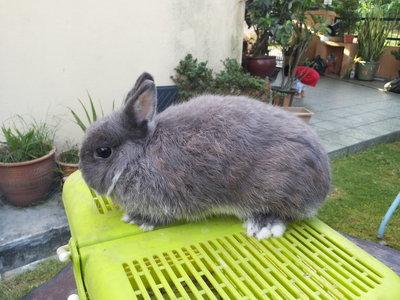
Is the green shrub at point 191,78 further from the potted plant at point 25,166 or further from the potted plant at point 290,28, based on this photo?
the potted plant at point 25,166

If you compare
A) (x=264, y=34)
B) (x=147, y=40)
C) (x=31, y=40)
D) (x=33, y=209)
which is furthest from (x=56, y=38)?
(x=264, y=34)

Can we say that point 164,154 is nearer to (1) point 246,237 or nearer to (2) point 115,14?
(1) point 246,237

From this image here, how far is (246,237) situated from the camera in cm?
143

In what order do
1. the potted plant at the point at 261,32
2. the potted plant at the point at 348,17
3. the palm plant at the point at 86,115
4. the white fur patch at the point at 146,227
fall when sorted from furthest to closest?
the potted plant at the point at 348,17
the potted plant at the point at 261,32
the palm plant at the point at 86,115
the white fur patch at the point at 146,227

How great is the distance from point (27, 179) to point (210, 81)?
232 centimetres

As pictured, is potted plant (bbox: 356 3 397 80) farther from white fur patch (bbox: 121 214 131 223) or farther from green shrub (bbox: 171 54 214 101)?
white fur patch (bbox: 121 214 131 223)

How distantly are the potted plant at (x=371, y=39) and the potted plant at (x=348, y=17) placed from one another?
0.72ft

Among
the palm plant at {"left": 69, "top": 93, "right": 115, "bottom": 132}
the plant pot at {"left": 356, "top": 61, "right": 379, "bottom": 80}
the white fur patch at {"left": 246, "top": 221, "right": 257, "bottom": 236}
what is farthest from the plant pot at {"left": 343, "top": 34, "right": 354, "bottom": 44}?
the white fur patch at {"left": 246, "top": 221, "right": 257, "bottom": 236}

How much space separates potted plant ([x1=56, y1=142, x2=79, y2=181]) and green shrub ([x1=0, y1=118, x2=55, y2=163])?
0.16 metres

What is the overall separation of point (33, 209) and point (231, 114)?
94.4 inches

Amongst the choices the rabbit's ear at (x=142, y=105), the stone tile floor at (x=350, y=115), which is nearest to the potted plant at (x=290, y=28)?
the stone tile floor at (x=350, y=115)

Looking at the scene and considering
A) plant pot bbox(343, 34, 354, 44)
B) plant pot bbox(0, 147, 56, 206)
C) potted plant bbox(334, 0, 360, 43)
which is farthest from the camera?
plant pot bbox(343, 34, 354, 44)

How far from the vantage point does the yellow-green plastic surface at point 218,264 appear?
1136 mm

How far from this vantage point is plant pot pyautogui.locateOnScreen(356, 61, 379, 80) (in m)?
8.86
